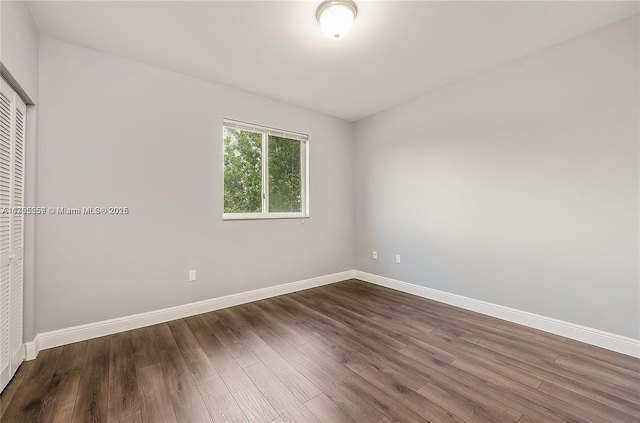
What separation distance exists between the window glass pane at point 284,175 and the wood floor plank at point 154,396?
2.15m

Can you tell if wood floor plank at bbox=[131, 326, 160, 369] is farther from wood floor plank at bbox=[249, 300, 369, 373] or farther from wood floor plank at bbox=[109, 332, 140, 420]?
wood floor plank at bbox=[249, 300, 369, 373]

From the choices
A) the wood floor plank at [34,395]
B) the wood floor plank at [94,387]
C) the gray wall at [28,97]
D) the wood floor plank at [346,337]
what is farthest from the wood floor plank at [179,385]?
the wood floor plank at [346,337]

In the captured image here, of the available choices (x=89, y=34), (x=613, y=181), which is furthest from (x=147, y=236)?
(x=613, y=181)

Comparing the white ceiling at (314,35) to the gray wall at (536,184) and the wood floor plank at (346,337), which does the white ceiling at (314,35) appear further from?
the wood floor plank at (346,337)

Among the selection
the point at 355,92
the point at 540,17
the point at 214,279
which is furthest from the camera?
the point at 355,92

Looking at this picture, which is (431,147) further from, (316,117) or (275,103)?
(275,103)

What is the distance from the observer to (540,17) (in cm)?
203

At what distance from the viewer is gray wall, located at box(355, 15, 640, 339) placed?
6.87ft

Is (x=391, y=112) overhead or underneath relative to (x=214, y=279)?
overhead

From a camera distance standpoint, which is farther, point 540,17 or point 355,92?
point 355,92

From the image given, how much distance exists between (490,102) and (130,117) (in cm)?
373

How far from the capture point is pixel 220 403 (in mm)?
1536

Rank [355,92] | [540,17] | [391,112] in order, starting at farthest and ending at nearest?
[391,112] < [355,92] < [540,17]

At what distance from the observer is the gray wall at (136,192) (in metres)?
2.21
